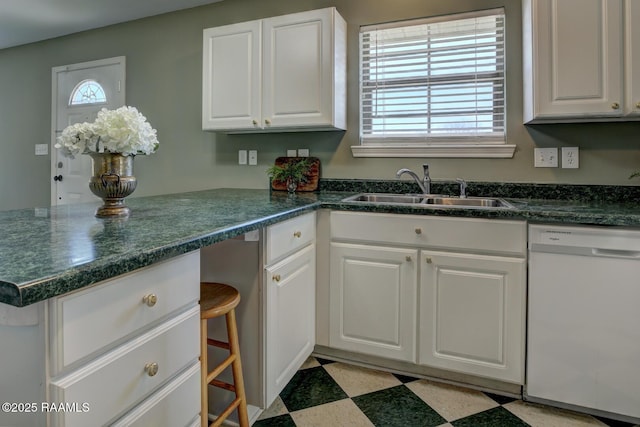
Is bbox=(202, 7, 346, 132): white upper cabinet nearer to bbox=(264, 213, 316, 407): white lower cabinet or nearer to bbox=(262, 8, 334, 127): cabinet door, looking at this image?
bbox=(262, 8, 334, 127): cabinet door

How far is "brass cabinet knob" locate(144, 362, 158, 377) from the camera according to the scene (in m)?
0.93

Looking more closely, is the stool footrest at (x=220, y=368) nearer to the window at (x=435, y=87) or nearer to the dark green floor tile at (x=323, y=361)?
the dark green floor tile at (x=323, y=361)

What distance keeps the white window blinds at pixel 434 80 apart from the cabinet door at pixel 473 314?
35.9 inches

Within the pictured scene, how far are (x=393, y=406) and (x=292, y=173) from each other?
1.47 metres

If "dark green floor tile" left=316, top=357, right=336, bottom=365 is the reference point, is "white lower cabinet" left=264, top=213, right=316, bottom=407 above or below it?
above

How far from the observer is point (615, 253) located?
1.55 meters

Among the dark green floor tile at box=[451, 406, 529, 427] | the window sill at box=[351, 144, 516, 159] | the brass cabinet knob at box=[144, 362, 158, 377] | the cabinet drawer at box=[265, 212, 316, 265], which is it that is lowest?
the dark green floor tile at box=[451, 406, 529, 427]

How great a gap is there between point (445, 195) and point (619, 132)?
94 cm

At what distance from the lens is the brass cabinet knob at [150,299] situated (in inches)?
36.4

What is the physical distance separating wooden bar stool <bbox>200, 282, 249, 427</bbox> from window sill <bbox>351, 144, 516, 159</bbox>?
1.44 meters

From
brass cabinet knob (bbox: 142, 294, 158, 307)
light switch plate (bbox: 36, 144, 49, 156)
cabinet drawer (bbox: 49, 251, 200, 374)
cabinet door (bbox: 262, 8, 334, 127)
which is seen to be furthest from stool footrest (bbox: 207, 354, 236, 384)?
light switch plate (bbox: 36, 144, 49, 156)

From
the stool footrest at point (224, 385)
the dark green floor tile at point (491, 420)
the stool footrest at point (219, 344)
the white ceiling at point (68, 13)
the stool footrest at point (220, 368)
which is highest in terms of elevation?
the white ceiling at point (68, 13)

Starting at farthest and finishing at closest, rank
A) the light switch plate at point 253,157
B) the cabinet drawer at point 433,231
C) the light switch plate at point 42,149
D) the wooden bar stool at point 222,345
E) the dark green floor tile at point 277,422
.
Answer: the light switch plate at point 42,149
the light switch plate at point 253,157
the cabinet drawer at point 433,231
the dark green floor tile at point 277,422
the wooden bar stool at point 222,345

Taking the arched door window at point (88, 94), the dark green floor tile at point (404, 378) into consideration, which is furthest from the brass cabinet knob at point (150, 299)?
the arched door window at point (88, 94)
